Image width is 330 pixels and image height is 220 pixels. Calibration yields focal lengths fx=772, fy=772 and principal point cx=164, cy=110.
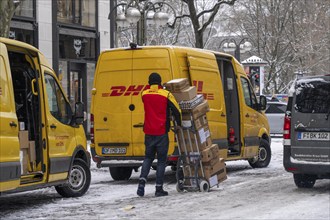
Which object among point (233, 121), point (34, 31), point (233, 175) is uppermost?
point (34, 31)

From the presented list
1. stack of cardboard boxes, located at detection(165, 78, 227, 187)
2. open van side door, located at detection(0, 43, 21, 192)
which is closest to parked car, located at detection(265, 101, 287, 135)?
stack of cardboard boxes, located at detection(165, 78, 227, 187)

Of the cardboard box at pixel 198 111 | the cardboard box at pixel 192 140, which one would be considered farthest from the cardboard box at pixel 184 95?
the cardboard box at pixel 192 140

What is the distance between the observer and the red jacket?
1207 cm

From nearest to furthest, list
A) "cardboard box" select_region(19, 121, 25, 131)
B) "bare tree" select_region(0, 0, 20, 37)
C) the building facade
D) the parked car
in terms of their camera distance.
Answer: "cardboard box" select_region(19, 121, 25, 131) < "bare tree" select_region(0, 0, 20, 37) < the building facade < the parked car

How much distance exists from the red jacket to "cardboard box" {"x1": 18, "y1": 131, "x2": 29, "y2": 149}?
1881mm

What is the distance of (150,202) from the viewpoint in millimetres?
11570

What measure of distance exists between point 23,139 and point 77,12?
1640 centimetres

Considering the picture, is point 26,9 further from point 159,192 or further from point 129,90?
point 159,192

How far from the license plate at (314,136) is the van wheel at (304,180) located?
0.72 meters

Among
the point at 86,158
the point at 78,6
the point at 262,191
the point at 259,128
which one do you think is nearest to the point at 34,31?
the point at 78,6

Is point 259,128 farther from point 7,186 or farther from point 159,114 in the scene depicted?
point 7,186

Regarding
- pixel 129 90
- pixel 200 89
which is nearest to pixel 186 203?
→ pixel 129 90

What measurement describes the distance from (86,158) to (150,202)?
84.7 inches

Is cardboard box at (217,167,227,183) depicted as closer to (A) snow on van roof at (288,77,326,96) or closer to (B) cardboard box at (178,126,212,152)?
(B) cardboard box at (178,126,212,152)
